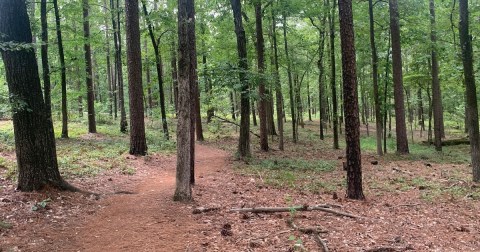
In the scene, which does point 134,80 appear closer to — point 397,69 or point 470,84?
point 470,84

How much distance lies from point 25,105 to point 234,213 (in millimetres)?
4908

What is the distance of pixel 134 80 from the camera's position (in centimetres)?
1378

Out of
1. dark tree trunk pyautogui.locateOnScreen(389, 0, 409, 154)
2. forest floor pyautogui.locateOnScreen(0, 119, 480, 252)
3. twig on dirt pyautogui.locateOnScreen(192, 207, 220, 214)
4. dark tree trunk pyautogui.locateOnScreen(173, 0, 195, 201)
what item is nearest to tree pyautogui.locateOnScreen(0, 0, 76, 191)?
forest floor pyautogui.locateOnScreen(0, 119, 480, 252)

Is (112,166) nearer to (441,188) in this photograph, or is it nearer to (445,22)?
(441,188)

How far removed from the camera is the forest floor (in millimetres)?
5688

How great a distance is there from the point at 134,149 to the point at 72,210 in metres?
6.88

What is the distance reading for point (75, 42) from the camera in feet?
55.1

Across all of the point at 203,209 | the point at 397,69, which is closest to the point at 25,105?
the point at 203,209

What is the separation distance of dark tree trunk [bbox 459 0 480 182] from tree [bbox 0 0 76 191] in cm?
1121

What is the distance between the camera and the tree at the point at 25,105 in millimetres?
7164

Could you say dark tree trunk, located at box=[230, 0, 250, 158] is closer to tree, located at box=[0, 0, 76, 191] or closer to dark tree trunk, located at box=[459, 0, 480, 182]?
dark tree trunk, located at box=[459, 0, 480, 182]

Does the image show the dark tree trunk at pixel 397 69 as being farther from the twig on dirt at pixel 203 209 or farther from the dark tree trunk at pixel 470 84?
the twig on dirt at pixel 203 209

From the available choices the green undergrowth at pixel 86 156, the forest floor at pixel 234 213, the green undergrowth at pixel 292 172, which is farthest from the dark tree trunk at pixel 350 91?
the green undergrowth at pixel 86 156

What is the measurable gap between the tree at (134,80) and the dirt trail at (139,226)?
187 inches
